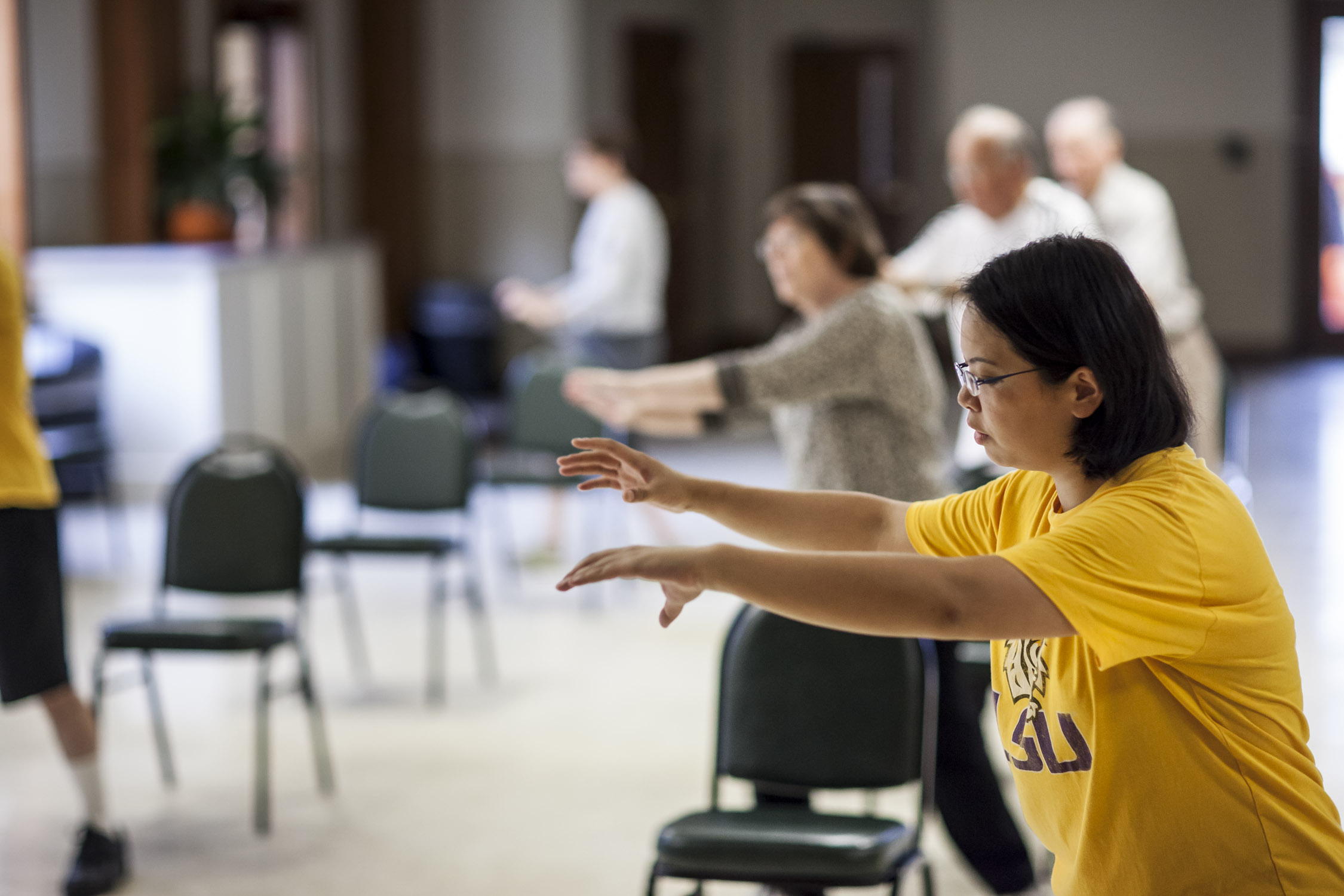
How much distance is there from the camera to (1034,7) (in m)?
12.6

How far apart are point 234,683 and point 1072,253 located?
393 cm

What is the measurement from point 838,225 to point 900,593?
1660 millimetres

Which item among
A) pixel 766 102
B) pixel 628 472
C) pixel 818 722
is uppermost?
pixel 766 102

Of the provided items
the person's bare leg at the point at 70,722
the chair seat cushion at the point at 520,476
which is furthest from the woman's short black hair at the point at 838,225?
the chair seat cushion at the point at 520,476

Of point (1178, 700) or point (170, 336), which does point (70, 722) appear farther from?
point (170, 336)

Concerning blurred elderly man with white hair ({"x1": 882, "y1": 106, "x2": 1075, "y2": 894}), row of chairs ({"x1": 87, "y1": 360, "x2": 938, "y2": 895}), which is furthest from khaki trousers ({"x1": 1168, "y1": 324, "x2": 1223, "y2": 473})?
row of chairs ({"x1": 87, "y1": 360, "x2": 938, "y2": 895})

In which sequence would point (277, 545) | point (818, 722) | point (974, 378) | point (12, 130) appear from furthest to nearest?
point (12, 130)
point (277, 545)
point (818, 722)
point (974, 378)

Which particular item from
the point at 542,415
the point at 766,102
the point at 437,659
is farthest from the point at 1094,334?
the point at 766,102

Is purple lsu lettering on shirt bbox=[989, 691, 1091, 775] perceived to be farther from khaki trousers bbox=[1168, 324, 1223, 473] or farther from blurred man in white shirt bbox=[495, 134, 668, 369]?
blurred man in white shirt bbox=[495, 134, 668, 369]

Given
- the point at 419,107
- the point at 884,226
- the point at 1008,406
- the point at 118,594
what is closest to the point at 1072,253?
the point at 1008,406

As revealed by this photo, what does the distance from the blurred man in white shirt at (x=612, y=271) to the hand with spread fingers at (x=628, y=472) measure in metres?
4.66

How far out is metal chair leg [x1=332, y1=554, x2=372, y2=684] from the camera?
4883 millimetres

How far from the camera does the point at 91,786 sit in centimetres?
326

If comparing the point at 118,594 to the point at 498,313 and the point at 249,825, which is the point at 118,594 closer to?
the point at 249,825
